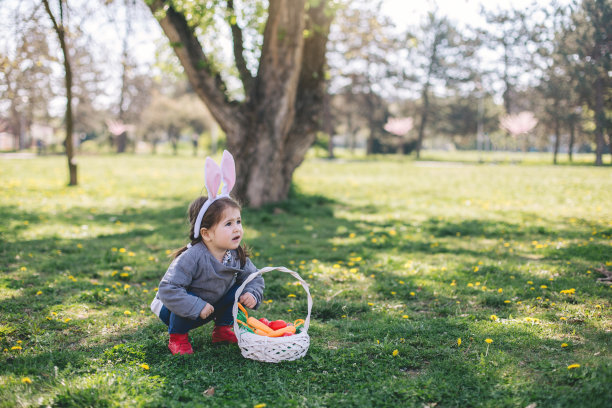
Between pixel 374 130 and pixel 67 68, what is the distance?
38.1 meters

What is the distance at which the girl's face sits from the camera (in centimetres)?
355

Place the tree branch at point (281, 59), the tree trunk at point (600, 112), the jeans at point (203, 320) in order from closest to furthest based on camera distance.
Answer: the jeans at point (203, 320) → the tree trunk at point (600, 112) → the tree branch at point (281, 59)

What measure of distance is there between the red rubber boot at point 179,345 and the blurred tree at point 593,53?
792cm

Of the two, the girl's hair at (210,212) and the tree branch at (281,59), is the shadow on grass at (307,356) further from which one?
the tree branch at (281,59)

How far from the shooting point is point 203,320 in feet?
Answer: 11.9

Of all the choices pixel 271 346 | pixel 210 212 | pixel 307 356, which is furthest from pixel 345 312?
pixel 210 212

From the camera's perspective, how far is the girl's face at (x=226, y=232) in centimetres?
355

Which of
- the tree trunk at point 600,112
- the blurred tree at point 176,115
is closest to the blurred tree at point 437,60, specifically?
the blurred tree at point 176,115

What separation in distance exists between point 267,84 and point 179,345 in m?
7.39


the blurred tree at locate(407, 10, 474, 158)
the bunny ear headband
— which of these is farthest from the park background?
the blurred tree at locate(407, 10, 474, 158)

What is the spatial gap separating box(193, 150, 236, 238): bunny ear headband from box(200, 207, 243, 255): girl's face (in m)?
0.11

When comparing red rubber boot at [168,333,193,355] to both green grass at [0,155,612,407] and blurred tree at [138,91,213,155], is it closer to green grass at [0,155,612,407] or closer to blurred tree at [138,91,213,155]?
green grass at [0,155,612,407]

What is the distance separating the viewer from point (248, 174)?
1035 cm

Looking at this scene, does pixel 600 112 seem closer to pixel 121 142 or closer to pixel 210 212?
pixel 210 212
